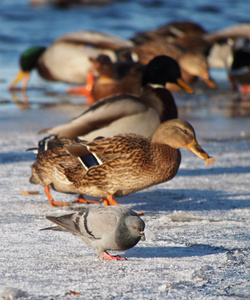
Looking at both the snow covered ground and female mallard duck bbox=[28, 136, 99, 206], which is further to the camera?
female mallard duck bbox=[28, 136, 99, 206]

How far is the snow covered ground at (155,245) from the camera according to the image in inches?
107

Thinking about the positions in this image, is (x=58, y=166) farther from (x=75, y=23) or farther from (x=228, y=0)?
(x=228, y=0)

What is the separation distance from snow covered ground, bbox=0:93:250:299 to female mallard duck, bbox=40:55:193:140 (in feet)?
1.46

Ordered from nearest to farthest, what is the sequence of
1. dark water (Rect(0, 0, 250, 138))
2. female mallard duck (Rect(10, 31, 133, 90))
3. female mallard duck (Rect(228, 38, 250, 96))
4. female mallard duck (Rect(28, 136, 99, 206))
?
female mallard duck (Rect(28, 136, 99, 206)) → dark water (Rect(0, 0, 250, 138)) → female mallard duck (Rect(228, 38, 250, 96)) → female mallard duck (Rect(10, 31, 133, 90))

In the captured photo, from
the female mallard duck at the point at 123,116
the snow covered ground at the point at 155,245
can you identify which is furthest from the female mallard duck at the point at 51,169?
the female mallard duck at the point at 123,116

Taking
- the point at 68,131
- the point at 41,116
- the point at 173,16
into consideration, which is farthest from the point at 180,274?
the point at 173,16

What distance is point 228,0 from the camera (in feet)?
100.0

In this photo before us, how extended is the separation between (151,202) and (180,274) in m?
1.43

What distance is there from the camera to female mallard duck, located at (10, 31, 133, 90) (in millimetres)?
11852

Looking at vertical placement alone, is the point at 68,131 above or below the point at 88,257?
below

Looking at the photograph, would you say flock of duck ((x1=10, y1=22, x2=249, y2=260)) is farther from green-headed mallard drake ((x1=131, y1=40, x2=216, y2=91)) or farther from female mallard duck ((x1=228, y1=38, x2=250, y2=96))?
female mallard duck ((x1=228, y1=38, x2=250, y2=96))

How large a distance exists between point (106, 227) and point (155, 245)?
1.34 feet

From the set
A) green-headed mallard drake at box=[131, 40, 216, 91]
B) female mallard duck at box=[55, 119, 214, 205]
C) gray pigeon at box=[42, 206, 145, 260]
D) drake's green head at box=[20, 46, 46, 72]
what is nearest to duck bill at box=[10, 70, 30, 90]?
drake's green head at box=[20, 46, 46, 72]

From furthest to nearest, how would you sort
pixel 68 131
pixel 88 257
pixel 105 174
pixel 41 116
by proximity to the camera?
1. pixel 41 116
2. pixel 68 131
3. pixel 105 174
4. pixel 88 257
